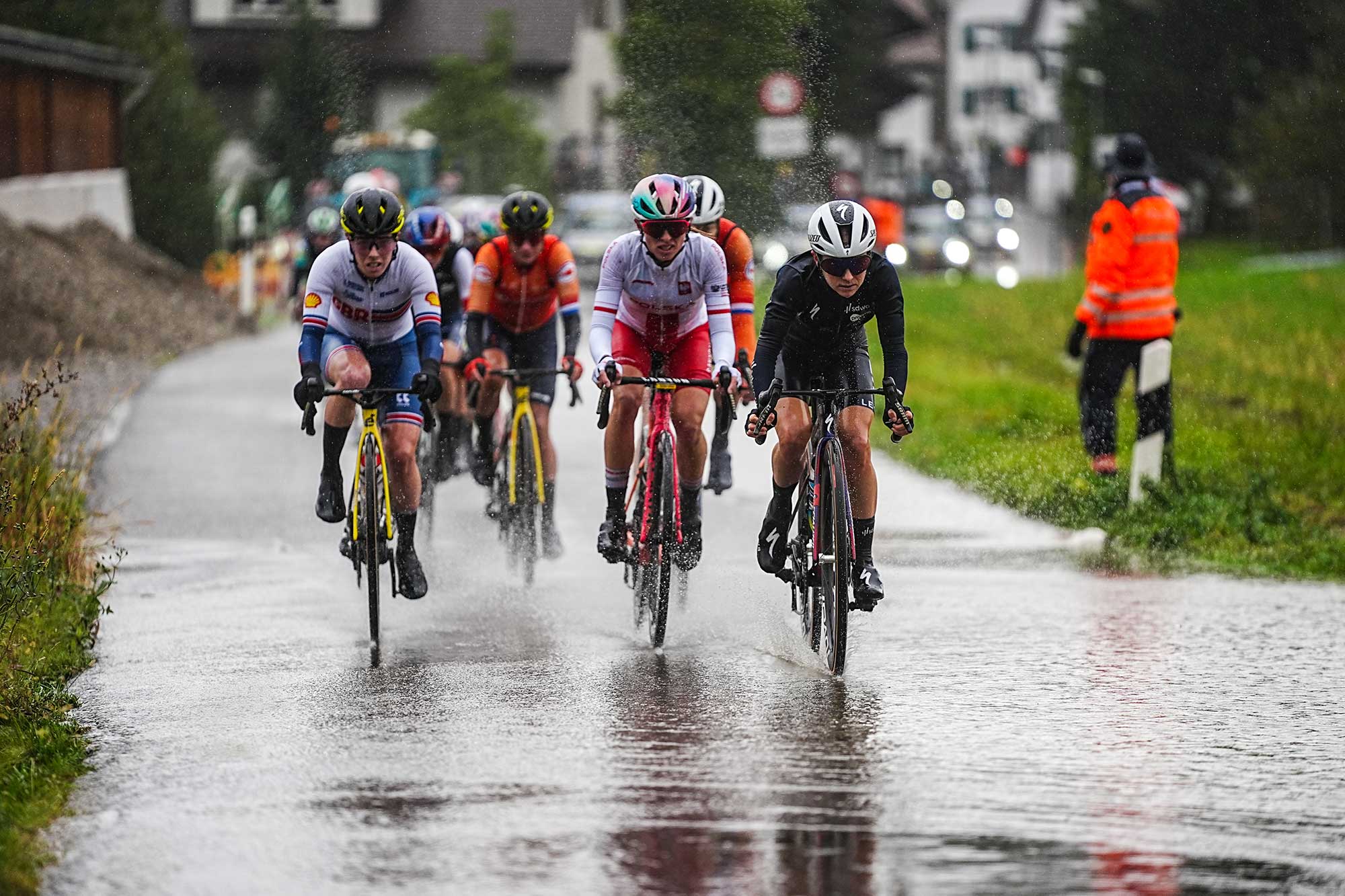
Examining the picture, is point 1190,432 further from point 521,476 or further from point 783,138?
point 783,138

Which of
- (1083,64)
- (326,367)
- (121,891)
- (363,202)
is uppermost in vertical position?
(1083,64)

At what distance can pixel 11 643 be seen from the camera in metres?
8.71

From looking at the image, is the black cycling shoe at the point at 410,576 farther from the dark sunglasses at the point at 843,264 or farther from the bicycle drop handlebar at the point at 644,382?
the dark sunglasses at the point at 843,264

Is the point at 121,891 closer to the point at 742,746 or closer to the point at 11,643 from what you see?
the point at 742,746

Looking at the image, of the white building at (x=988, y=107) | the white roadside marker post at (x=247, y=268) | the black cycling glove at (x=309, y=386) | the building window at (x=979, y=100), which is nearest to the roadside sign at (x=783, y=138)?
the white roadside marker post at (x=247, y=268)

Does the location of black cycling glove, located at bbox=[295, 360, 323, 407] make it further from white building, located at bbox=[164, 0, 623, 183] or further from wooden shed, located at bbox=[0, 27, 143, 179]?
white building, located at bbox=[164, 0, 623, 183]

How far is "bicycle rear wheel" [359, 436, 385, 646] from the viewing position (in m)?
9.20

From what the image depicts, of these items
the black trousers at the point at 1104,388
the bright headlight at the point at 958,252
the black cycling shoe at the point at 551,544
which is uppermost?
the bright headlight at the point at 958,252

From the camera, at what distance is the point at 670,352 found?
1023 centimetres

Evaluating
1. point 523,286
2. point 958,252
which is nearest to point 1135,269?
point 523,286

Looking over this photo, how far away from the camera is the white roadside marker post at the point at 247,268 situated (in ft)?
104

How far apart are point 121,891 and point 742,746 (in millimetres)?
2337

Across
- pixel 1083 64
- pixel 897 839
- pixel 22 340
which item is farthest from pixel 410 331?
pixel 1083 64

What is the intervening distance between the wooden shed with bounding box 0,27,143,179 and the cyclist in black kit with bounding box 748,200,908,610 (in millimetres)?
22290
